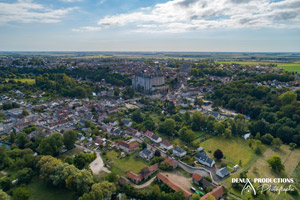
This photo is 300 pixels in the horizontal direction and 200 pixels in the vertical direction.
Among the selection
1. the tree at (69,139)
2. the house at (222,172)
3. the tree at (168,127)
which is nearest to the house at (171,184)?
the house at (222,172)

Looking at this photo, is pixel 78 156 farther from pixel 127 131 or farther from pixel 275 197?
pixel 275 197

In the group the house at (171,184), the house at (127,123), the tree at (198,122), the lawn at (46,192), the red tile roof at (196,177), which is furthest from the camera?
the house at (127,123)

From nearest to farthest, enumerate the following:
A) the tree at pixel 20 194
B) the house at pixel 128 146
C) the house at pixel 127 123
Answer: the tree at pixel 20 194 → the house at pixel 128 146 → the house at pixel 127 123

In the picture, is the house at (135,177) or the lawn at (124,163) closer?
the house at (135,177)

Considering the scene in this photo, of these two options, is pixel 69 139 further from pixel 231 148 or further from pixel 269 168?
pixel 269 168

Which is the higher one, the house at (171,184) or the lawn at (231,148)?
the house at (171,184)

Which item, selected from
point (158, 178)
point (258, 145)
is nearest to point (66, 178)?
point (158, 178)

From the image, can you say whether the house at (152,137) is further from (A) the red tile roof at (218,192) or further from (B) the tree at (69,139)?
(A) the red tile roof at (218,192)

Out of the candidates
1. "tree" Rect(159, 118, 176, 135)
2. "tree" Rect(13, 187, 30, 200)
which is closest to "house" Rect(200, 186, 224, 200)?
"tree" Rect(159, 118, 176, 135)

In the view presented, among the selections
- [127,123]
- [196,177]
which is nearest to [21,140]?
[127,123]
